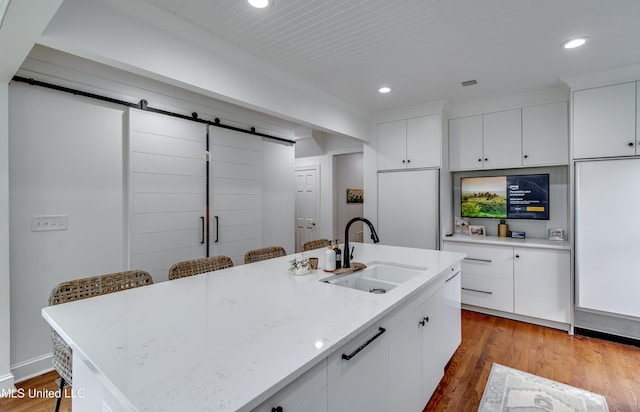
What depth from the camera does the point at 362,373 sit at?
3.84 ft

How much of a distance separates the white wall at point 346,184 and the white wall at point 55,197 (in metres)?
3.53

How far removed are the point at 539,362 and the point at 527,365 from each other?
0.13m

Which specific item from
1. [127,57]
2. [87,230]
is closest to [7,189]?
[87,230]

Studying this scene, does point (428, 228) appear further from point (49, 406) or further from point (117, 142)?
point (49, 406)

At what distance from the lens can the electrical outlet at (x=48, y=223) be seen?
2230 millimetres

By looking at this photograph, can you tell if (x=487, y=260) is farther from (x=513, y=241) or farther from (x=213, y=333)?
(x=213, y=333)

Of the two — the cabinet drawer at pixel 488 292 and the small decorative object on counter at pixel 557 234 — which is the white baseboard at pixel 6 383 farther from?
the small decorative object on counter at pixel 557 234

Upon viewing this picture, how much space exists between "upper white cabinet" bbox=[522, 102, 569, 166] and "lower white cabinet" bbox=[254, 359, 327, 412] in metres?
3.60

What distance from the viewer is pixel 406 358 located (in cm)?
156

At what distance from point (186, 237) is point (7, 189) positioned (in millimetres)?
1336

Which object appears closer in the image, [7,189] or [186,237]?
[7,189]

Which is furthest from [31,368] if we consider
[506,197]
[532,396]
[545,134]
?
[545,134]

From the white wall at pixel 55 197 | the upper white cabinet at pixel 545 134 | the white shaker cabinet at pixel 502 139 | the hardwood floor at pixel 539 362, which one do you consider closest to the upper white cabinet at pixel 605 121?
the upper white cabinet at pixel 545 134

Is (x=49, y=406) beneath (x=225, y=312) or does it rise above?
beneath
